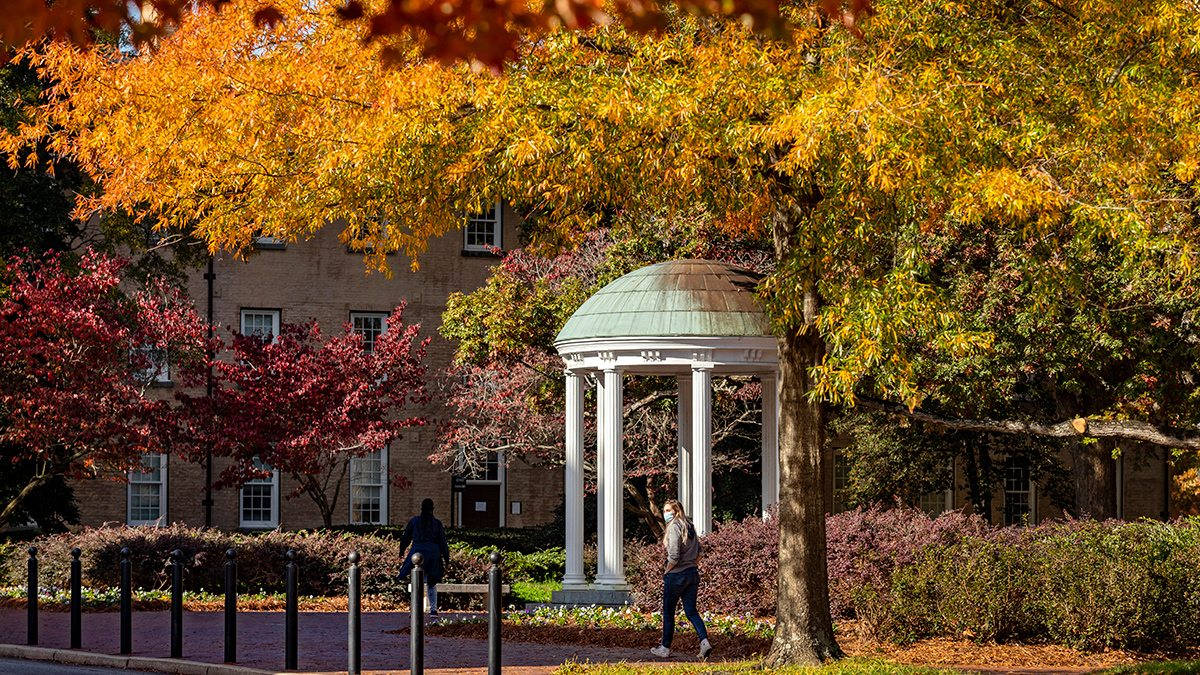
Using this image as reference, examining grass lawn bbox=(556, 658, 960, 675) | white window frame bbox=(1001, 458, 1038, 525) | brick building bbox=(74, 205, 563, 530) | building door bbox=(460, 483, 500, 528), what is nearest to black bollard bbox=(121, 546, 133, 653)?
grass lawn bbox=(556, 658, 960, 675)

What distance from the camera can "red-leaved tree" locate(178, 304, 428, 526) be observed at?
30.6 m

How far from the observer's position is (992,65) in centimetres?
1347

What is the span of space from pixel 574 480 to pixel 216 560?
5700 mm

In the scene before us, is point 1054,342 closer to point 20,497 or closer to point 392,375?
point 392,375

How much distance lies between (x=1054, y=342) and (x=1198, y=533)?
24.0 ft

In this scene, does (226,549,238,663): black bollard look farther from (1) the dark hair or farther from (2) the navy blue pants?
(1) the dark hair

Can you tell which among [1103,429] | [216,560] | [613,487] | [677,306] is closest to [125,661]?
[613,487]

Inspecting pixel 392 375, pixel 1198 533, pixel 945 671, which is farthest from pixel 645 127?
pixel 392 375

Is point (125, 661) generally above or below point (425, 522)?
below

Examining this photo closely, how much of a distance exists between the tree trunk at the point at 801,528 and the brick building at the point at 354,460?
23189mm

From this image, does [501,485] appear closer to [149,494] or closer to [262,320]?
[262,320]

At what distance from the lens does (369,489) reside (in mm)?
39750

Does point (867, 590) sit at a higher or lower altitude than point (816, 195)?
lower

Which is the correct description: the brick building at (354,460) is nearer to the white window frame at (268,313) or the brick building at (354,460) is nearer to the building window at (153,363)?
the white window frame at (268,313)
